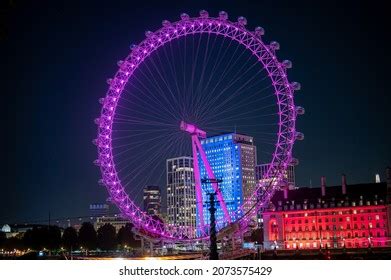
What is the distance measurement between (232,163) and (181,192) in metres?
→ 8.35

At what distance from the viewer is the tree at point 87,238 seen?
2489 inches

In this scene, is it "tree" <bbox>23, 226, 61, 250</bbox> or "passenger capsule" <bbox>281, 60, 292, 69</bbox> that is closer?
"passenger capsule" <bbox>281, 60, 292, 69</bbox>

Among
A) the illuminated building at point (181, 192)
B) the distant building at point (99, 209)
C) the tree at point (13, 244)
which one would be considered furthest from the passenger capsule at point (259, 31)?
the distant building at point (99, 209)

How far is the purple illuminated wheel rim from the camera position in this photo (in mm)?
26109

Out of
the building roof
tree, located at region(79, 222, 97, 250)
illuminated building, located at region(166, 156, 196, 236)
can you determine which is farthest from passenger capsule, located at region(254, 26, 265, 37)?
tree, located at region(79, 222, 97, 250)

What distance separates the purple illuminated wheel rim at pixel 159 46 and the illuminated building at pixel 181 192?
106ft

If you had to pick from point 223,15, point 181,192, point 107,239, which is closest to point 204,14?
point 223,15

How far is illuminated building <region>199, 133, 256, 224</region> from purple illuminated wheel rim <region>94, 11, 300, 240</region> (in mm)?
29009

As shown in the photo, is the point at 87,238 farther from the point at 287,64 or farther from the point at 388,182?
the point at 287,64

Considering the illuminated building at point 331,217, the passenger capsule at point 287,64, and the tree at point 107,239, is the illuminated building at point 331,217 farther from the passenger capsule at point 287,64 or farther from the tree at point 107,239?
the passenger capsule at point 287,64

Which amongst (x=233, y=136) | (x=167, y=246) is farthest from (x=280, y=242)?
(x=167, y=246)

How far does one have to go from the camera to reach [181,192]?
7506 cm

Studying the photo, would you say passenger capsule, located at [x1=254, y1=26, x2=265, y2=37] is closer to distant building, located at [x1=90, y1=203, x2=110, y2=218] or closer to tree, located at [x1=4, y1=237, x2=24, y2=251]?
tree, located at [x1=4, y1=237, x2=24, y2=251]

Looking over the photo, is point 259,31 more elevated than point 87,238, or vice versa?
point 259,31
